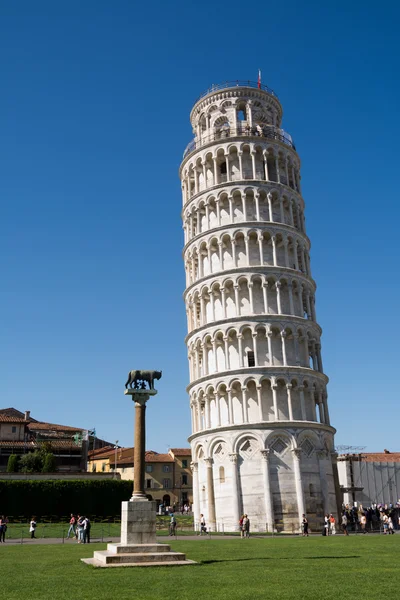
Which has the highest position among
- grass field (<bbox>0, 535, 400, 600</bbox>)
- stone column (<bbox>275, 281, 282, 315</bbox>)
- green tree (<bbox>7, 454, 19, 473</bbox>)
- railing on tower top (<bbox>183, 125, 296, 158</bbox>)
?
railing on tower top (<bbox>183, 125, 296, 158</bbox>)

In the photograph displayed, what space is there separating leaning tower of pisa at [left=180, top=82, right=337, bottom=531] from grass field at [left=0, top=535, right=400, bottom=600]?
880 inches

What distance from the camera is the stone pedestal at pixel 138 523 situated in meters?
22.5

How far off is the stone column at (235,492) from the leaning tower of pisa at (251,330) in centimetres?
8

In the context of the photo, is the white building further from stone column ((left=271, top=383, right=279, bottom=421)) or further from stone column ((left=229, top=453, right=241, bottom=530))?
stone column ((left=229, top=453, right=241, bottom=530))

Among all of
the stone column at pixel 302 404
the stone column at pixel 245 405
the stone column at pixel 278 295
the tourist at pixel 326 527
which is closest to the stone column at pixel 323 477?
the tourist at pixel 326 527

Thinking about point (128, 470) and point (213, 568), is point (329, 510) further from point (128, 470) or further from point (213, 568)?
point (128, 470)

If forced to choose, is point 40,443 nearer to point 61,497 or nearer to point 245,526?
point 61,497

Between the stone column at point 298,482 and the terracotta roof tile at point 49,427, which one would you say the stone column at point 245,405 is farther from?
the terracotta roof tile at point 49,427

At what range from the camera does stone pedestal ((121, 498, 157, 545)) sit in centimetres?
2245

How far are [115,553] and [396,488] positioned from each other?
54203mm

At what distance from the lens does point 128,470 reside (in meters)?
94.9

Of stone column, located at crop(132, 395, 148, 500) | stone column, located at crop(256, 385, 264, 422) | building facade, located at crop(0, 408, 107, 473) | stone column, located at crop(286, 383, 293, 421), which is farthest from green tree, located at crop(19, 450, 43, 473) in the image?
stone column, located at crop(132, 395, 148, 500)

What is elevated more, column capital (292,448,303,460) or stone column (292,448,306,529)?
column capital (292,448,303,460)

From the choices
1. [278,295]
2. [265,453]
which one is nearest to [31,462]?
[265,453]
